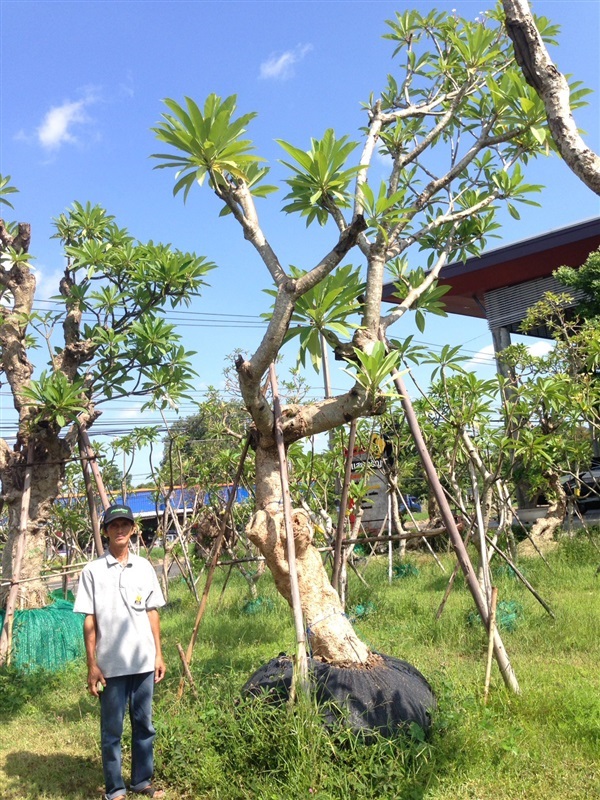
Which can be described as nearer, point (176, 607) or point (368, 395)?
point (368, 395)

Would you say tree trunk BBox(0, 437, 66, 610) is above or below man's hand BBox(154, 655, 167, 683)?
above

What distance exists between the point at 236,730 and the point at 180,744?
0.41 m

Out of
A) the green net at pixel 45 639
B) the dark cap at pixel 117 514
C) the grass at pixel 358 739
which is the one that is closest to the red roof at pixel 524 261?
the grass at pixel 358 739

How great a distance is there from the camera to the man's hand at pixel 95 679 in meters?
3.27

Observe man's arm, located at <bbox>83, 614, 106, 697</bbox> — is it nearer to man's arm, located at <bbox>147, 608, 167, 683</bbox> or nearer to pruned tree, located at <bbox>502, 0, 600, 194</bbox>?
man's arm, located at <bbox>147, 608, 167, 683</bbox>

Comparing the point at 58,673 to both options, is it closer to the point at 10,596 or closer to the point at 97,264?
the point at 10,596

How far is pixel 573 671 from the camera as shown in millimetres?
4480

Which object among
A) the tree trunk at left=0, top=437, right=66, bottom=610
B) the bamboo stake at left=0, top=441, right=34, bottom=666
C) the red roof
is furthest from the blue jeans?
the red roof

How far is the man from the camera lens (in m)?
3.31

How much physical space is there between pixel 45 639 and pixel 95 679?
2.70m

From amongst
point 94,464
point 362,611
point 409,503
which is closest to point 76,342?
point 94,464

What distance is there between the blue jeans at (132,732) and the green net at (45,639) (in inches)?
96.2

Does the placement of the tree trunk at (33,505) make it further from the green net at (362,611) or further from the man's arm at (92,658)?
the green net at (362,611)

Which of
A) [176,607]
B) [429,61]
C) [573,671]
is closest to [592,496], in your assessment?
[176,607]
